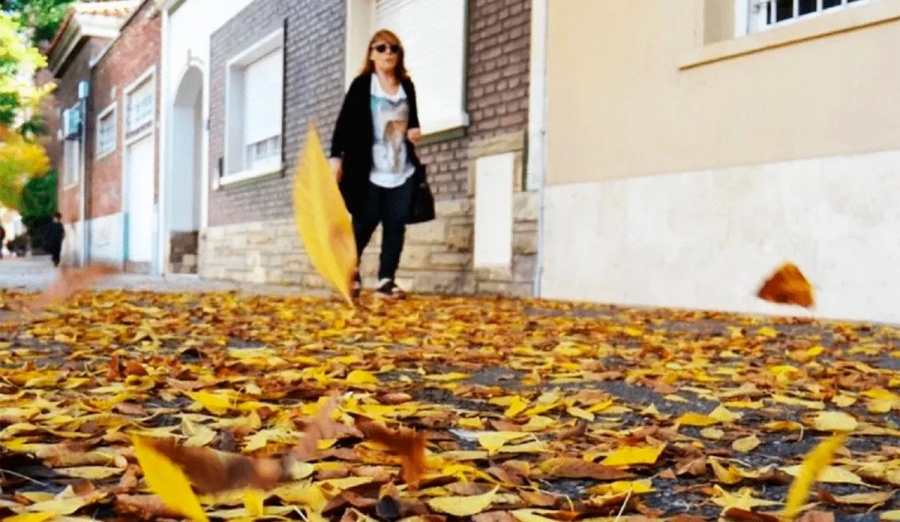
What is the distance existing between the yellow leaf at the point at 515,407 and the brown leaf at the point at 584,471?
579mm

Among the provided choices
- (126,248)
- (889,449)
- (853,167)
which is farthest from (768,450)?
(126,248)

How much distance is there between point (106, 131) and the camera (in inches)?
846

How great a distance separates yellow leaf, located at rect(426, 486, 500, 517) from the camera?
4.94ft

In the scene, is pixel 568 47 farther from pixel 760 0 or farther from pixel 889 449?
pixel 889 449

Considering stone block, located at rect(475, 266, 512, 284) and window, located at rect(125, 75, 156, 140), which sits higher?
window, located at rect(125, 75, 156, 140)

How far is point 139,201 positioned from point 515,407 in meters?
17.6

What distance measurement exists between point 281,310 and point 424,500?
464 centimetres

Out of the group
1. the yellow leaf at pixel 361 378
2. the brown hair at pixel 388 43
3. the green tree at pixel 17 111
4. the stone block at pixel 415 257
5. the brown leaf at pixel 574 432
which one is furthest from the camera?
the stone block at pixel 415 257

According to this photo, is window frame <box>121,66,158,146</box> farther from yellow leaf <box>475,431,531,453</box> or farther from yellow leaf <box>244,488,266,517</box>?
yellow leaf <box>244,488,266,517</box>

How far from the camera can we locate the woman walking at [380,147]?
21.8ft

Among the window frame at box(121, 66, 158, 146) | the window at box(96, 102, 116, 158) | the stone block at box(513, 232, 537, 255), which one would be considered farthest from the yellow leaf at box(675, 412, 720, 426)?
the window at box(96, 102, 116, 158)

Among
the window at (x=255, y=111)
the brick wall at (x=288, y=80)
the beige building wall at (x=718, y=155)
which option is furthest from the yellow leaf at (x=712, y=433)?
the window at (x=255, y=111)

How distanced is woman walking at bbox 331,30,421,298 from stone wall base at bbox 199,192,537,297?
0.56m

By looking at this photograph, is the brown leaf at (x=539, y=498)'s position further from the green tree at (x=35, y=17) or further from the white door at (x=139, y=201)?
the white door at (x=139, y=201)
